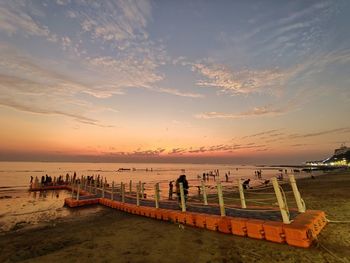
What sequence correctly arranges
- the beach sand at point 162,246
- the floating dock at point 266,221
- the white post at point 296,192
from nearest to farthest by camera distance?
the beach sand at point 162,246
the floating dock at point 266,221
the white post at point 296,192

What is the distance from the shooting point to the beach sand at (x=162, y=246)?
621cm

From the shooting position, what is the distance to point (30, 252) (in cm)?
839

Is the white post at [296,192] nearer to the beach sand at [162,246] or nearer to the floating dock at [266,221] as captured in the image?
the floating dock at [266,221]

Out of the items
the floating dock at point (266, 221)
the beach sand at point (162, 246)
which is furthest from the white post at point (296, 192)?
the beach sand at point (162, 246)

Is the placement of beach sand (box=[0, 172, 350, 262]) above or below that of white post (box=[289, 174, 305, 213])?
below

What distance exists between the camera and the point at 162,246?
7.79m

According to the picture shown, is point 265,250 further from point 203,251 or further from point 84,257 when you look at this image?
point 84,257

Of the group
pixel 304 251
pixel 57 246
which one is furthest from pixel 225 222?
pixel 57 246

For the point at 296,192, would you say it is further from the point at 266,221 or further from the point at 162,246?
the point at 162,246

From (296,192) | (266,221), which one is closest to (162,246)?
(266,221)

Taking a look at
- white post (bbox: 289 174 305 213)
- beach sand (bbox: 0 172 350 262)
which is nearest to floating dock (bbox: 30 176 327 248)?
white post (bbox: 289 174 305 213)

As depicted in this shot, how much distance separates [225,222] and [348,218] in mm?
5764

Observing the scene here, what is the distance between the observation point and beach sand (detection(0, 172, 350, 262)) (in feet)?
20.4

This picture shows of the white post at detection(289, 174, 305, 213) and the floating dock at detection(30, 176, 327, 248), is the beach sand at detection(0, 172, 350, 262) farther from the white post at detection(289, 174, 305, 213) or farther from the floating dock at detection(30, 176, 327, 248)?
the white post at detection(289, 174, 305, 213)
